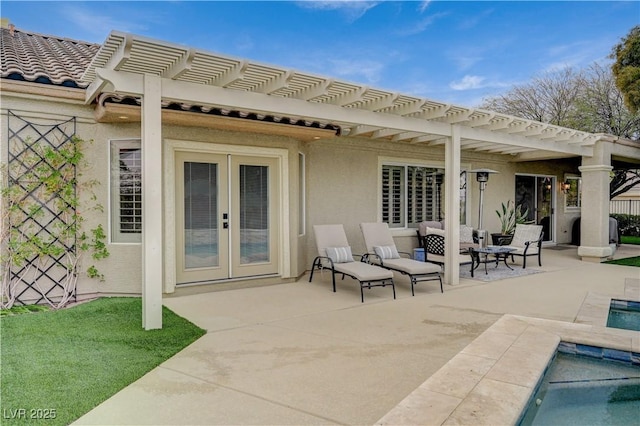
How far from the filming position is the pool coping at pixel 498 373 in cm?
298

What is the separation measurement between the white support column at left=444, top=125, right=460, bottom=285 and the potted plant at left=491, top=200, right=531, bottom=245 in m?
4.51

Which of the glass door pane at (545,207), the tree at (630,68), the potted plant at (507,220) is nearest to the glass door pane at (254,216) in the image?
the potted plant at (507,220)

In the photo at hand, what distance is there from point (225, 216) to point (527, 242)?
7.52m

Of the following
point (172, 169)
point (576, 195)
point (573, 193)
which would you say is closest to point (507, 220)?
point (573, 193)

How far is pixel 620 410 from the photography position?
3.65 m

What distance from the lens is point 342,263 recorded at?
27.1ft

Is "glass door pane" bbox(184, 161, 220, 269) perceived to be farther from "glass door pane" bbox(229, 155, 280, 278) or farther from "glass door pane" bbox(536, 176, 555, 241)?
"glass door pane" bbox(536, 176, 555, 241)

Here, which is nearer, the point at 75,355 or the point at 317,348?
the point at 75,355

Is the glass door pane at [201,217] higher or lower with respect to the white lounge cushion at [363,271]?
higher

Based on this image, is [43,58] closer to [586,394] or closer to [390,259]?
[390,259]

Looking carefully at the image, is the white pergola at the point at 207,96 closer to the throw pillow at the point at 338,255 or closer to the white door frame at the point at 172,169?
the white door frame at the point at 172,169

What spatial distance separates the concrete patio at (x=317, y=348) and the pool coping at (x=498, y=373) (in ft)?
1.16

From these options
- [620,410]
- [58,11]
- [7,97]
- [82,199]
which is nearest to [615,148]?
[620,410]

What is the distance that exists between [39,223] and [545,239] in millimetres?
15792
